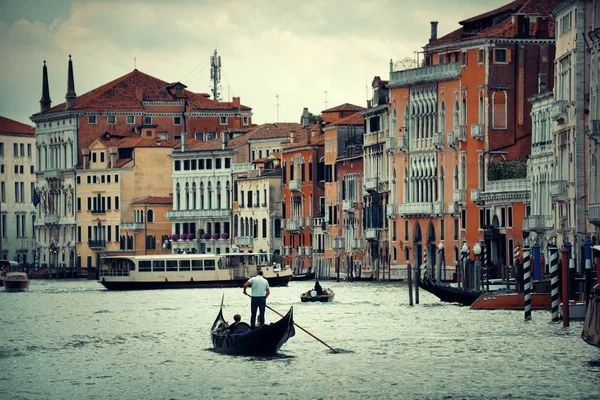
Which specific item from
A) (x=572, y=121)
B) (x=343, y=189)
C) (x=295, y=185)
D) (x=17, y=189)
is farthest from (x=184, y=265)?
(x=17, y=189)

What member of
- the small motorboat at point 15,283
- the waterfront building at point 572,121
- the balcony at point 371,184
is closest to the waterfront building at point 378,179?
the balcony at point 371,184

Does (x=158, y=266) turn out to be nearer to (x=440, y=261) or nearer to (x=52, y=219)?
(x=440, y=261)

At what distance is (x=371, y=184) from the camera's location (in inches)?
4003

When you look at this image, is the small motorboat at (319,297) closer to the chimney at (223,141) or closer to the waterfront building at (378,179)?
the waterfront building at (378,179)

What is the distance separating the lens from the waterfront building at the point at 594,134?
64.2 m

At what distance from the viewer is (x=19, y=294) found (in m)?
90.4

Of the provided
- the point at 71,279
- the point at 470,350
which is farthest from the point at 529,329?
the point at 71,279

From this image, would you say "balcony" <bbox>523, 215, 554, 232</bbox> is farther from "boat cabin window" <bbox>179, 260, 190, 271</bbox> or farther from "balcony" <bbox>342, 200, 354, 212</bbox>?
"balcony" <bbox>342, 200, 354, 212</bbox>

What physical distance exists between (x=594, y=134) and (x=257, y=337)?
74.8 ft

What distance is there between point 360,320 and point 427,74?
3586 centimetres

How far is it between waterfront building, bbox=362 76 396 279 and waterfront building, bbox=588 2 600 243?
32185mm

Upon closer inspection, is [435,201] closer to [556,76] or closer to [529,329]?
[556,76]

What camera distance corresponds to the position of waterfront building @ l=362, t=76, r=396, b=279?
9938 cm

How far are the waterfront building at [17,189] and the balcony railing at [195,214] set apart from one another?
78.0 ft
